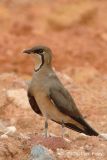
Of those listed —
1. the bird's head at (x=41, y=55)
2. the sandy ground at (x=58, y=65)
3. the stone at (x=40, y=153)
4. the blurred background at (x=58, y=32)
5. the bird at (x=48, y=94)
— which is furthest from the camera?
the blurred background at (x=58, y=32)

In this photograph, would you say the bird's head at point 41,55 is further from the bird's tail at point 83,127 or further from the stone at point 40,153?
the stone at point 40,153

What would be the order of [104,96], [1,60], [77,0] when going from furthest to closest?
1. [77,0]
2. [1,60]
3. [104,96]

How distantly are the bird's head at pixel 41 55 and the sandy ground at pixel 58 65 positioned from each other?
0.83m

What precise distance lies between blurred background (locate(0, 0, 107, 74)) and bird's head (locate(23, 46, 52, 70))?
9.71 metres

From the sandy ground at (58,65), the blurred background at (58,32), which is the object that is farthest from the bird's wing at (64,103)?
the blurred background at (58,32)

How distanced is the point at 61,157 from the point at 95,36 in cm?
1412

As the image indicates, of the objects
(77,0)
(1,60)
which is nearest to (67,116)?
(1,60)

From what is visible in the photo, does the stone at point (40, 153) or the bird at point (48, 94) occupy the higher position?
the bird at point (48, 94)

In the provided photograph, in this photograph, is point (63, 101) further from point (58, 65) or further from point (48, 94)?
point (58, 65)

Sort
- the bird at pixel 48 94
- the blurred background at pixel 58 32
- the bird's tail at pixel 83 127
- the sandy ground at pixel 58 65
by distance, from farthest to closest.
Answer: the blurred background at pixel 58 32, the bird's tail at pixel 83 127, the bird at pixel 48 94, the sandy ground at pixel 58 65

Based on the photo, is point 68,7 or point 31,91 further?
point 68,7

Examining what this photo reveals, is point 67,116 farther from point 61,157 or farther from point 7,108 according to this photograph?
point 7,108

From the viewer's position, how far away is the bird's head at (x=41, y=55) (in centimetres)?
918

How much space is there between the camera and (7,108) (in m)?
11.9
